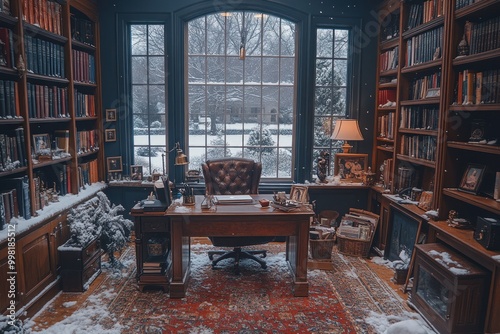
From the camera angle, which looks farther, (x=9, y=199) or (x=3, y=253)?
(x=9, y=199)

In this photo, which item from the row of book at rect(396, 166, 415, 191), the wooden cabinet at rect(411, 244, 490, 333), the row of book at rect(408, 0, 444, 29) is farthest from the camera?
the row of book at rect(396, 166, 415, 191)

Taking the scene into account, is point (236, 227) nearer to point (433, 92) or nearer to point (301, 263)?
point (301, 263)

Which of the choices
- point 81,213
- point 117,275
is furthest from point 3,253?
point 117,275

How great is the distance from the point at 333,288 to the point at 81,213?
264 cm

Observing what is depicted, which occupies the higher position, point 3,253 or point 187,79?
point 187,79

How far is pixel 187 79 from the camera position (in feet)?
18.0

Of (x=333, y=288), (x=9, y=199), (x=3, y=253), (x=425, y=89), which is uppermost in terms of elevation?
(x=425, y=89)

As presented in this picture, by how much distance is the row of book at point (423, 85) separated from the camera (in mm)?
4024

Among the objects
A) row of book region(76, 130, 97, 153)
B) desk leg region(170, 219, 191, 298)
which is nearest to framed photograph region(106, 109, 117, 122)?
row of book region(76, 130, 97, 153)

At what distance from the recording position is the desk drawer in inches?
151

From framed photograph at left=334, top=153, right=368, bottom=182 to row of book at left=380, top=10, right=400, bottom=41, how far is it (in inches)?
61.3

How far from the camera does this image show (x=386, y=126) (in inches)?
204

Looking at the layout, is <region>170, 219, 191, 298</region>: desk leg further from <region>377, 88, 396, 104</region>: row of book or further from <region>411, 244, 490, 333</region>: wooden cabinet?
<region>377, 88, 396, 104</region>: row of book

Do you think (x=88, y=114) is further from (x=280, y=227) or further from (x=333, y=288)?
(x=333, y=288)
